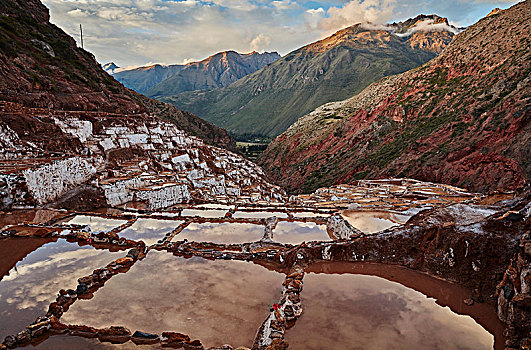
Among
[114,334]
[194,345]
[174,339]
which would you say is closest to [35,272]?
[114,334]

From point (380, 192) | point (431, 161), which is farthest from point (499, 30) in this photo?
point (380, 192)

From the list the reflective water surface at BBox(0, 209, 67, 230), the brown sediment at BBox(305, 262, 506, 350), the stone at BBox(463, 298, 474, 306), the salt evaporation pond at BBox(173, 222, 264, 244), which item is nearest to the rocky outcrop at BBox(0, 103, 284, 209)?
the reflective water surface at BBox(0, 209, 67, 230)

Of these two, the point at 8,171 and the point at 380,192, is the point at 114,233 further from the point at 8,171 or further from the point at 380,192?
the point at 380,192

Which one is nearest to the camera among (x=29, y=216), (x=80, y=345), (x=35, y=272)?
(x=80, y=345)

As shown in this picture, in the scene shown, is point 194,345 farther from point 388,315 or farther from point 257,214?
point 257,214

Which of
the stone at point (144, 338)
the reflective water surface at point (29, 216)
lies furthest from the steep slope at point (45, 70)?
the stone at point (144, 338)

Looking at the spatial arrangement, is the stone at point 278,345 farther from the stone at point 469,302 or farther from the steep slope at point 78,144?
the steep slope at point 78,144
